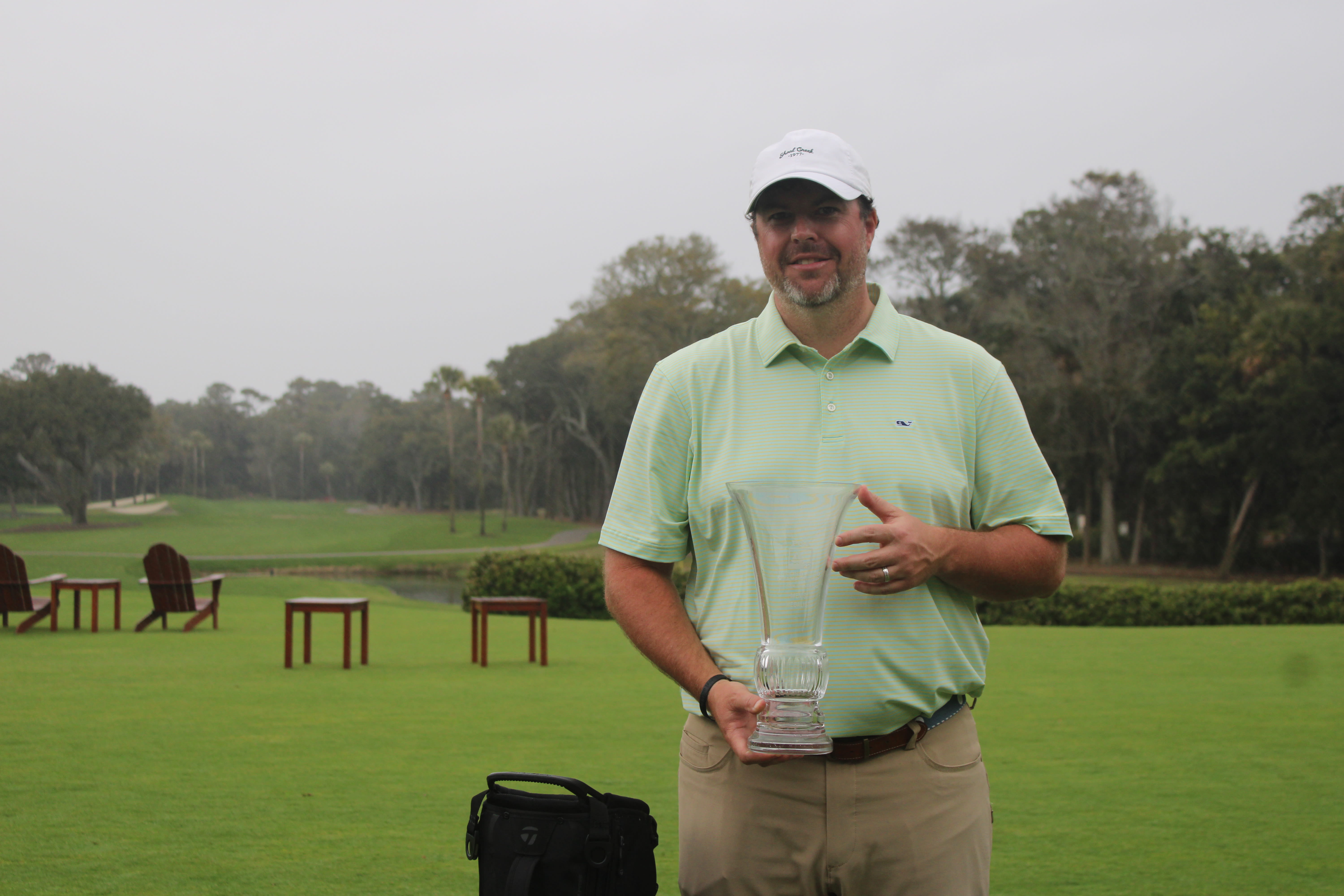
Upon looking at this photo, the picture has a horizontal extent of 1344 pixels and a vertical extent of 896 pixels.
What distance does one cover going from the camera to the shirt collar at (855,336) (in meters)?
2.08

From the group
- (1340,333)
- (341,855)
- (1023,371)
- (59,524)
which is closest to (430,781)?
(341,855)

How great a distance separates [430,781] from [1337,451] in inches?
1233

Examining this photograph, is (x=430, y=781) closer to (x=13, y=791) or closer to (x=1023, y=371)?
(x=13, y=791)

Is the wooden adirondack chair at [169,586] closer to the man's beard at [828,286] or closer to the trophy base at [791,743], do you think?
the man's beard at [828,286]

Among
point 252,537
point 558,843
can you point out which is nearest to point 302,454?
point 252,537

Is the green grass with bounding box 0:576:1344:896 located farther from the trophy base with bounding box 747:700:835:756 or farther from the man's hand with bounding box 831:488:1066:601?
the trophy base with bounding box 747:700:835:756

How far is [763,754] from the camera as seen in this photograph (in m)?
1.75

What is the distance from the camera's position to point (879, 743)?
2.00 m

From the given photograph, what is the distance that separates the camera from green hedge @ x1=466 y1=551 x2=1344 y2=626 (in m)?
17.5

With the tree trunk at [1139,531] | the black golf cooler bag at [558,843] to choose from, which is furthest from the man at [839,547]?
the tree trunk at [1139,531]

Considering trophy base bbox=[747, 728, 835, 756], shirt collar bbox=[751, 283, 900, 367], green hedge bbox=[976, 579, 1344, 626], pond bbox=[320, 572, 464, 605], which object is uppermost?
shirt collar bbox=[751, 283, 900, 367]

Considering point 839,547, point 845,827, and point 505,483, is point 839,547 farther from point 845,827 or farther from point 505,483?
point 505,483

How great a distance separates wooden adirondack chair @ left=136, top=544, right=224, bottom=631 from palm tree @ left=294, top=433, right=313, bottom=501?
9015 cm

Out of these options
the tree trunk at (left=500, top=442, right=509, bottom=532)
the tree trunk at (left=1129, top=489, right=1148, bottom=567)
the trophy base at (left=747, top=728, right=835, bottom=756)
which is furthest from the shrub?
the tree trunk at (left=500, top=442, right=509, bottom=532)
